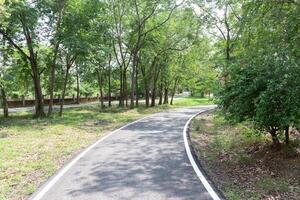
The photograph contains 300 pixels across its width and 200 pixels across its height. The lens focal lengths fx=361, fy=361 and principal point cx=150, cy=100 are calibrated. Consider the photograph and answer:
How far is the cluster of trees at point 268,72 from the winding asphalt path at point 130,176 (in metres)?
2.37

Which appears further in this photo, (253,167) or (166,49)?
(166,49)

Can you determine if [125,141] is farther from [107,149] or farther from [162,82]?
[162,82]

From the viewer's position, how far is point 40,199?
6820mm

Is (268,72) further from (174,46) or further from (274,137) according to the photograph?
(174,46)

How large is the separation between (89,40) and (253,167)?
18090 millimetres

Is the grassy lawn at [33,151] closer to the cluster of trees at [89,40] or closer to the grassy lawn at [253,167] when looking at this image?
the grassy lawn at [253,167]

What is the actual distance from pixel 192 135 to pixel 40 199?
11316 mm

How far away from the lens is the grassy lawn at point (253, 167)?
760cm

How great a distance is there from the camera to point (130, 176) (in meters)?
8.70

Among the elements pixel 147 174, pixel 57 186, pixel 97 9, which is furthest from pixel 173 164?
pixel 97 9

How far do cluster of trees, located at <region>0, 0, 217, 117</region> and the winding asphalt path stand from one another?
389 cm

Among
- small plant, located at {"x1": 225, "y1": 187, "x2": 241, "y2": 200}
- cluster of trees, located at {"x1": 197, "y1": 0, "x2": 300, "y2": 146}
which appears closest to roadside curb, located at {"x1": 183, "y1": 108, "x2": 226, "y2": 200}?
small plant, located at {"x1": 225, "y1": 187, "x2": 241, "y2": 200}

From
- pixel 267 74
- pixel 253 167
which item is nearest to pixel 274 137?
pixel 253 167

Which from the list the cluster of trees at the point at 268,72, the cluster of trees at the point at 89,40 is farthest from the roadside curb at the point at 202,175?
the cluster of trees at the point at 89,40
